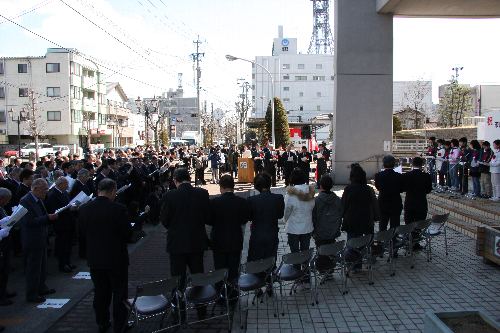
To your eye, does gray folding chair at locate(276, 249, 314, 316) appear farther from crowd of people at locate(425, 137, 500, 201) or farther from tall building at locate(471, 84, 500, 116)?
tall building at locate(471, 84, 500, 116)

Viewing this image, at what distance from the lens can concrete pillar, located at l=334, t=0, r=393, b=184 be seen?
18.2 metres

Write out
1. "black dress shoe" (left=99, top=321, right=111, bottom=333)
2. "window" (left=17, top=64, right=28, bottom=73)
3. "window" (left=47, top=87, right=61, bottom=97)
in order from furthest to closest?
"window" (left=47, top=87, right=61, bottom=97), "window" (left=17, top=64, right=28, bottom=73), "black dress shoe" (left=99, top=321, right=111, bottom=333)

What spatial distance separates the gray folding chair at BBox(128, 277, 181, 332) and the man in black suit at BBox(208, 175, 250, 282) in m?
0.87

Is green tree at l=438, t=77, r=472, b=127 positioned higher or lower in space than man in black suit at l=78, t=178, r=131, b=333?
higher

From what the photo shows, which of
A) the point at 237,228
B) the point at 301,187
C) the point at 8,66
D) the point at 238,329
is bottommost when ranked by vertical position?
the point at 238,329

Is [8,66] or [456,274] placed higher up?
[8,66]

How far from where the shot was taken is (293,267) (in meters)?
6.56

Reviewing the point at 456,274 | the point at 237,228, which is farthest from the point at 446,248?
the point at 237,228

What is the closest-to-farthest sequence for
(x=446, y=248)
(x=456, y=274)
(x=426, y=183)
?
(x=456, y=274), (x=426, y=183), (x=446, y=248)

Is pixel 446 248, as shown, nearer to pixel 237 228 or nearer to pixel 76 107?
pixel 237 228

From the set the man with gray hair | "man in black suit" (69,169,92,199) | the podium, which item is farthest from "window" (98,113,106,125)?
the man with gray hair

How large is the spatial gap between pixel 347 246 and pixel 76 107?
55.1m

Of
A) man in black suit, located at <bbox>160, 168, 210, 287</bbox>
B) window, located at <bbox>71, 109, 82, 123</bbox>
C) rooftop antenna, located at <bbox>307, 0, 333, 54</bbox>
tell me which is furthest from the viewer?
rooftop antenna, located at <bbox>307, 0, 333, 54</bbox>

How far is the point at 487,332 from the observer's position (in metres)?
4.09
